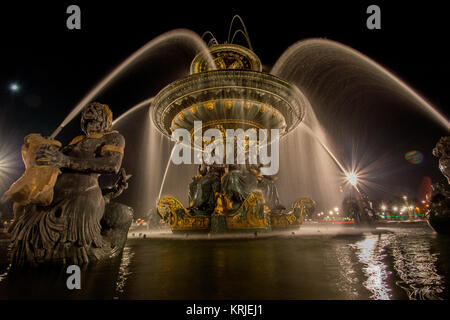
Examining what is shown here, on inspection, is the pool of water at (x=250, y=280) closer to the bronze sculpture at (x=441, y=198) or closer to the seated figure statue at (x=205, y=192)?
the bronze sculpture at (x=441, y=198)

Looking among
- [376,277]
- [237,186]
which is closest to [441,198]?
[376,277]

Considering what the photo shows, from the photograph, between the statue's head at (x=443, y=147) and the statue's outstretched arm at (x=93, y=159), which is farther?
the statue's head at (x=443, y=147)

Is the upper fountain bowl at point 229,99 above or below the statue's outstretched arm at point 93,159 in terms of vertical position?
above

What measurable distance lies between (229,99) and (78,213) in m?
6.10

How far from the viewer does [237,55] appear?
9.45 meters

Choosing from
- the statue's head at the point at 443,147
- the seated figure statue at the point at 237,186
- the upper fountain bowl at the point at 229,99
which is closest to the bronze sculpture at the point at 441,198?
the statue's head at the point at 443,147

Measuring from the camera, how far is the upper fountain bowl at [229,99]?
701cm

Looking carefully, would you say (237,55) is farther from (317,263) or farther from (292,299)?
(292,299)

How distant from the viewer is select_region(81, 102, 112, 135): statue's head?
3020mm

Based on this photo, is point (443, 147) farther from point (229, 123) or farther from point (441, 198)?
point (229, 123)
